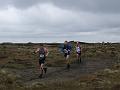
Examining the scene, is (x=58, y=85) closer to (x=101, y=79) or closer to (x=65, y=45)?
(x=101, y=79)

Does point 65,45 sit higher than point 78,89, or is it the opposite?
point 65,45

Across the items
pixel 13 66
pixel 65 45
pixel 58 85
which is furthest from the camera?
pixel 13 66

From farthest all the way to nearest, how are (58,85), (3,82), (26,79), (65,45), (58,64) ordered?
(58,64) < (65,45) < (26,79) < (3,82) < (58,85)

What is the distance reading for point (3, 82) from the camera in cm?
2436

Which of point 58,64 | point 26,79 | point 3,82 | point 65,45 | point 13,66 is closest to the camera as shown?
point 3,82

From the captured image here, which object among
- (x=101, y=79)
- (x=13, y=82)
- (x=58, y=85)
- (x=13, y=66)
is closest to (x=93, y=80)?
(x=101, y=79)

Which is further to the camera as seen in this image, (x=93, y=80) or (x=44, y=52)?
(x=44, y=52)

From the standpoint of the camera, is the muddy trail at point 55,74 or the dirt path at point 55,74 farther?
the dirt path at point 55,74

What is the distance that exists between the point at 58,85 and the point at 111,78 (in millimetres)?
4693

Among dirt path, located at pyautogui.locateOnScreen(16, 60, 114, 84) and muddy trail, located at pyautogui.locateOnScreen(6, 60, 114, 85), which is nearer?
muddy trail, located at pyautogui.locateOnScreen(6, 60, 114, 85)

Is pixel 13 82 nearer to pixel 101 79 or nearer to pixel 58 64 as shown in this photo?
pixel 101 79

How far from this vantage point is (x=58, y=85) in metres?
22.5

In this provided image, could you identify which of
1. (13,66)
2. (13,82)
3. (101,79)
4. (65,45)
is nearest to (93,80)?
(101,79)

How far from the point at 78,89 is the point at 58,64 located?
64.4 feet
